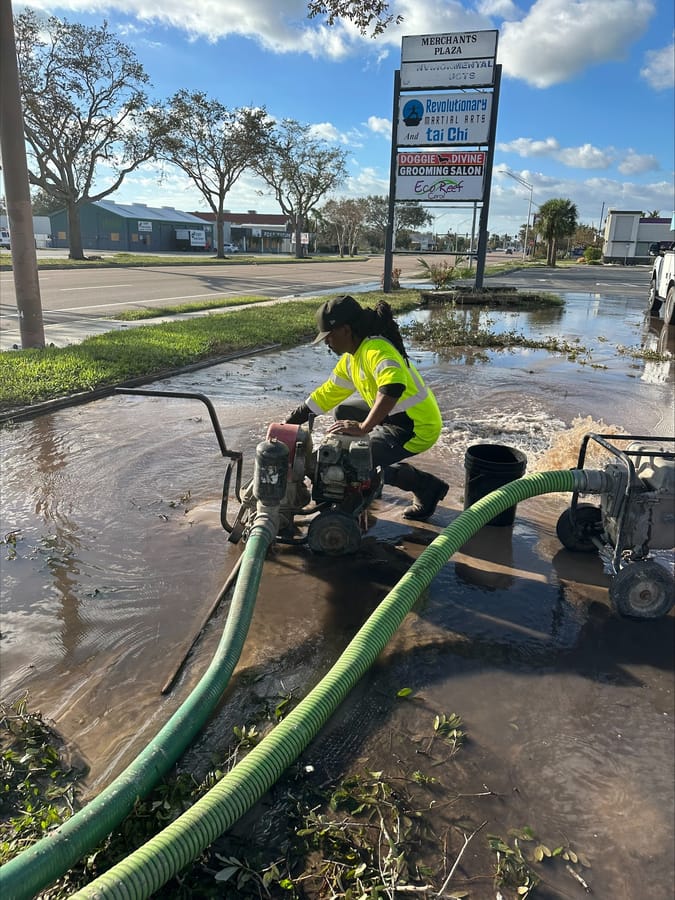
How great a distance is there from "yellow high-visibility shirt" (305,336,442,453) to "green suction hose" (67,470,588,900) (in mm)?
716

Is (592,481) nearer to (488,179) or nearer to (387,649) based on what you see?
(387,649)

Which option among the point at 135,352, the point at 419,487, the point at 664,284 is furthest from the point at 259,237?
the point at 419,487

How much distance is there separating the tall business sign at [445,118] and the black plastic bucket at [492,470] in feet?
51.5

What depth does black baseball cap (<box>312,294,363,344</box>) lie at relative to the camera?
357 cm

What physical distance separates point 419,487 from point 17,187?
7.61 metres

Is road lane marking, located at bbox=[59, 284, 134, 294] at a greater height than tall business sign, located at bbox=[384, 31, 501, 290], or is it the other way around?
tall business sign, located at bbox=[384, 31, 501, 290]

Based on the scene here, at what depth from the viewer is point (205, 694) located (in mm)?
2291

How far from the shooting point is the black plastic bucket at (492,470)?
13.5 ft

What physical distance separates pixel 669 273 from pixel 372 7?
1205 cm

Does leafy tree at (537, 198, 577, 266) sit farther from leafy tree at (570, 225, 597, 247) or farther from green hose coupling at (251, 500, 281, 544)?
green hose coupling at (251, 500, 281, 544)

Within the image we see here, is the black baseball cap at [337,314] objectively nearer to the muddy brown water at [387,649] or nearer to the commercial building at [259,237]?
the muddy brown water at [387,649]

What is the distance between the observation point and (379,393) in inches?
139

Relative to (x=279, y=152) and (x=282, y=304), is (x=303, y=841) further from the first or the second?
(x=279, y=152)

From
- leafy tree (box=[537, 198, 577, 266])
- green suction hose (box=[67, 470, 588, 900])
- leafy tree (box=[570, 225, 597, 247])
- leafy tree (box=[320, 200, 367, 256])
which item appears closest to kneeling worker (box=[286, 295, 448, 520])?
green suction hose (box=[67, 470, 588, 900])
